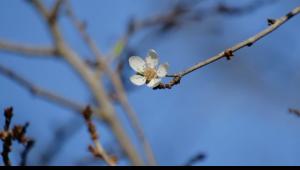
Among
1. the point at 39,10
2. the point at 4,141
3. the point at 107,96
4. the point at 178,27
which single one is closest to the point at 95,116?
the point at 107,96

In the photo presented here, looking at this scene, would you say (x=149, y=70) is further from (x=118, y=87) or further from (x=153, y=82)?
(x=118, y=87)

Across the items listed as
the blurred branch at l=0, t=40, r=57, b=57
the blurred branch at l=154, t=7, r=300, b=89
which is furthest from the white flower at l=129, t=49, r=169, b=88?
the blurred branch at l=0, t=40, r=57, b=57

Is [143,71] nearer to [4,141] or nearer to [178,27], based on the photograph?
[4,141]

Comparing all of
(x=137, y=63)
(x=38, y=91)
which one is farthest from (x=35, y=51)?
(x=137, y=63)

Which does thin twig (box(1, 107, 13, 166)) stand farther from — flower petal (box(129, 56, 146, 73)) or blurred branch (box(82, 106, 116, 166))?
flower petal (box(129, 56, 146, 73))

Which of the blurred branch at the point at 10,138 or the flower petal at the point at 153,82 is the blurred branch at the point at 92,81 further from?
the flower petal at the point at 153,82

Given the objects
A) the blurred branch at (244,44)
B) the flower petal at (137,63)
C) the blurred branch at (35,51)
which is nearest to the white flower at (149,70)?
the flower petal at (137,63)
